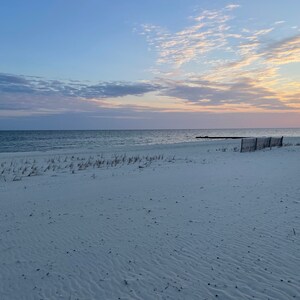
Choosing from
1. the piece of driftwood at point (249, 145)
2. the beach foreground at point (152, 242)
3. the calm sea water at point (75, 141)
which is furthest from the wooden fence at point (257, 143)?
the calm sea water at point (75, 141)

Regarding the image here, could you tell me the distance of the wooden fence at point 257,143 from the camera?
28.9m

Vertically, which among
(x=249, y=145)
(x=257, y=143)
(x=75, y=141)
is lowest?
(x=75, y=141)

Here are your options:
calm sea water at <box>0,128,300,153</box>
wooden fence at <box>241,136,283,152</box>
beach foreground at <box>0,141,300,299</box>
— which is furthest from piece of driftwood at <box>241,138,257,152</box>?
calm sea water at <box>0,128,300,153</box>

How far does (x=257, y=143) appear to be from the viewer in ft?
100

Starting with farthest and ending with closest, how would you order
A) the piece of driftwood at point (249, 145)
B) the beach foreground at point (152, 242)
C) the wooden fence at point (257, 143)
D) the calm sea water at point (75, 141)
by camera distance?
the calm sea water at point (75, 141) → the wooden fence at point (257, 143) → the piece of driftwood at point (249, 145) → the beach foreground at point (152, 242)

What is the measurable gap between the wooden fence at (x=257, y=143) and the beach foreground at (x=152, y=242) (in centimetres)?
1708

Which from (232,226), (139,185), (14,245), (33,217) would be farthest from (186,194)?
(14,245)

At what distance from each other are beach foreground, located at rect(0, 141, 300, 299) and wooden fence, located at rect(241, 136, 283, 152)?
17.1m

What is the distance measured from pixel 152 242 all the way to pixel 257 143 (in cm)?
2629

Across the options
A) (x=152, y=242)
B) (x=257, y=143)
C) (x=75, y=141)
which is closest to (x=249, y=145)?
(x=257, y=143)

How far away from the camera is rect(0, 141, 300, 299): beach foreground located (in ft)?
15.6

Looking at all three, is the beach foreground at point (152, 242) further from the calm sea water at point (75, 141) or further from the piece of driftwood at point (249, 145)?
the calm sea water at point (75, 141)

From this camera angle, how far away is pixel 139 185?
12867mm

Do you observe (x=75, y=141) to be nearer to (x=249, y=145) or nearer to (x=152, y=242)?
(x=249, y=145)
